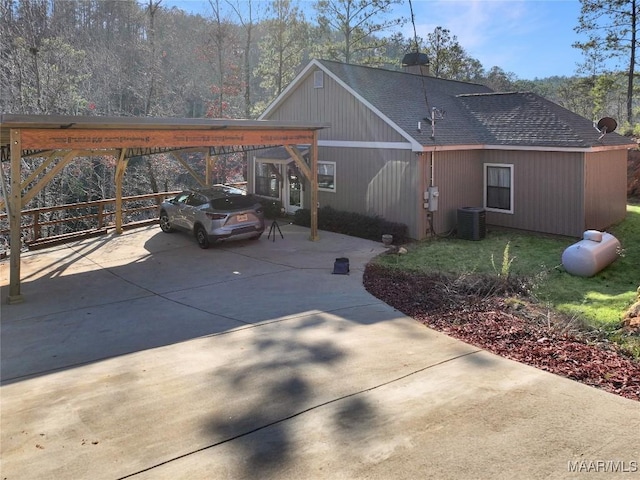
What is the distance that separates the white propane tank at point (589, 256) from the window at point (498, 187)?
14.7 ft

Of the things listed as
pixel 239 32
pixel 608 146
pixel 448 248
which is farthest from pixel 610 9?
pixel 239 32

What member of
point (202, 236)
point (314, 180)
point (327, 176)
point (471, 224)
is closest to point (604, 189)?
point (471, 224)

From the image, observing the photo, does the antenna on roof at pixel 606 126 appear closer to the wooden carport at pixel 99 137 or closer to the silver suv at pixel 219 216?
the wooden carport at pixel 99 137

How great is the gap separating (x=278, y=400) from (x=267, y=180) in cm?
1521

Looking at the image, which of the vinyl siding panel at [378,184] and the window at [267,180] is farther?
the window at [267,180]

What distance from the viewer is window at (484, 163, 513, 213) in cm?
1544

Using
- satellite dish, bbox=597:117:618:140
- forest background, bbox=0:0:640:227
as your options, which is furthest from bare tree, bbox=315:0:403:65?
satellite dish, bbox=597:117:618:140

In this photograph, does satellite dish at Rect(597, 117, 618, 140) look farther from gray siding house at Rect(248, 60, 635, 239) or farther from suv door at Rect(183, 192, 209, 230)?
suv door at Rect(183, 192, 209, 230)

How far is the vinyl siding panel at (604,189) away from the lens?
554 inches

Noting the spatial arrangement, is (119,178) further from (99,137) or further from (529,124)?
(529,124)

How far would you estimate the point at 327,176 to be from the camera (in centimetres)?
1722

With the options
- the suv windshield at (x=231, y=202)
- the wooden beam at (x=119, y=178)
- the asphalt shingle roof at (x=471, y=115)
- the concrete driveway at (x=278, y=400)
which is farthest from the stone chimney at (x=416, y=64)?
the concrete driveway at (x=278, y=400)

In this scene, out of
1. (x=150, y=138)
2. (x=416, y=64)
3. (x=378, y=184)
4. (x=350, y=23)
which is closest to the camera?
(x=150, y=138)

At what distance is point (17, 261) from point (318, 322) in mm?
6062
